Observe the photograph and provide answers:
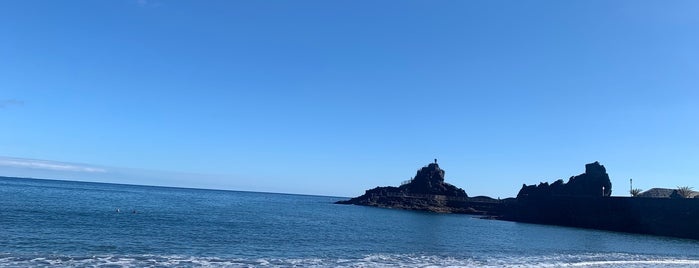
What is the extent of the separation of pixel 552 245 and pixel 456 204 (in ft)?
273

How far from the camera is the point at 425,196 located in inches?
5502

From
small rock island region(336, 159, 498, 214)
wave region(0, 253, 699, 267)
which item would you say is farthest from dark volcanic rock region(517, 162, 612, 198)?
wave region(0, 253, 699, 267)

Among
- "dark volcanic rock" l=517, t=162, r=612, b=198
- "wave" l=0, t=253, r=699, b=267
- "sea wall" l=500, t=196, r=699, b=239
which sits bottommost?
"wave" l=0, t=253, r=699, b=267

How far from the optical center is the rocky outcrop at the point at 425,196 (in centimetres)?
13100

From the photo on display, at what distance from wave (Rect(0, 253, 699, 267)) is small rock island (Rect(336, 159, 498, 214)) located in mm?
88445

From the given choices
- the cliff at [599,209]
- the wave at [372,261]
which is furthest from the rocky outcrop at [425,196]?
the wave at [372,261]

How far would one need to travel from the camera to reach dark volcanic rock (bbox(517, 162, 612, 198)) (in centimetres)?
9438

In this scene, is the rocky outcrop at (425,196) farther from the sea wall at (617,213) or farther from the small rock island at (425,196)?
the sea wall at (617,213)

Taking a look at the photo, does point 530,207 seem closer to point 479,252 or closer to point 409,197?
point 409,197

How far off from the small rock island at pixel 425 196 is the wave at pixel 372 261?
290 feet

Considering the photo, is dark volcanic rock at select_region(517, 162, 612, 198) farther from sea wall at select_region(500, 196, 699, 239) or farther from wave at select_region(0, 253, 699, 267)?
wave at select_region(0, 253, 699, 267)

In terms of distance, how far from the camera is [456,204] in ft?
433

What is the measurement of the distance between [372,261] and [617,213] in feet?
203

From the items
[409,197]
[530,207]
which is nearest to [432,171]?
[409,197]
